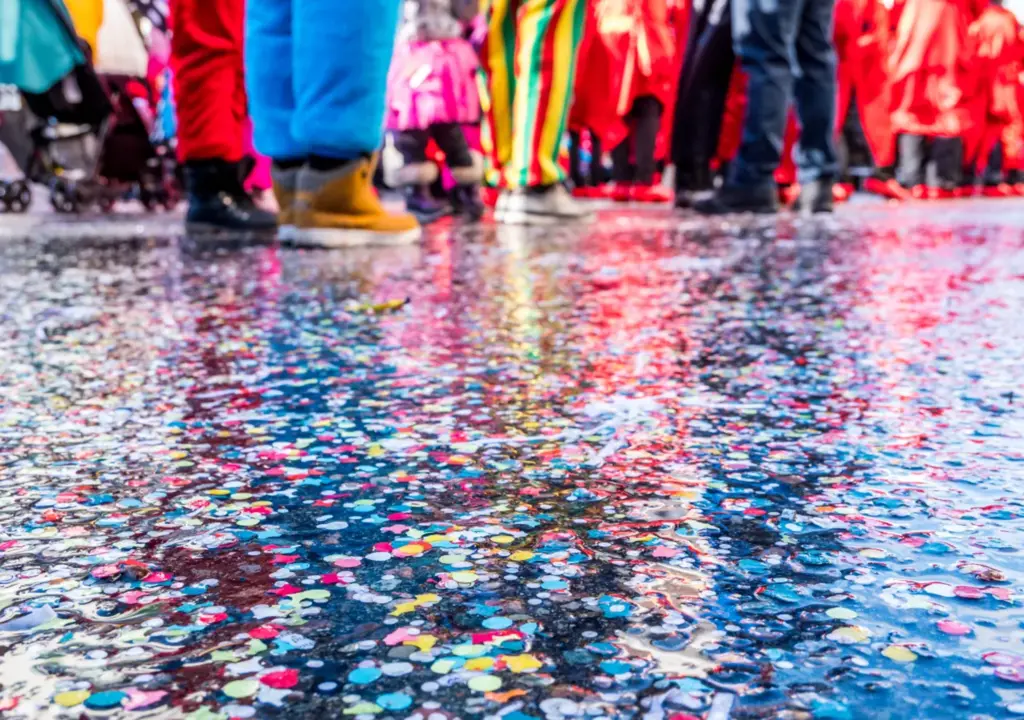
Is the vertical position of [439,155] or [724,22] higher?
[724,22]

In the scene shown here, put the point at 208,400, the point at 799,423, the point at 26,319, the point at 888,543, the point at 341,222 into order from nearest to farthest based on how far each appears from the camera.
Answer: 1. the point at 888,543
2. the point at 799,423
3. the point at 208,400
4. the point at 26,319
5. the point at 341,222

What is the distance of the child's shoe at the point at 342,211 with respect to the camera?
265cm

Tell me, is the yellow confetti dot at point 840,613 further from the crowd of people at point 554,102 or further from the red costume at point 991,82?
the red costume at point 991,82

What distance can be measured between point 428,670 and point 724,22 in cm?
442

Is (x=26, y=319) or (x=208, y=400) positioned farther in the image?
(x=26, y=319)

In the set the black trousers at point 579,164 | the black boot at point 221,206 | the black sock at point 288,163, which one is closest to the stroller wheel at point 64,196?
the black boot at point 221,206

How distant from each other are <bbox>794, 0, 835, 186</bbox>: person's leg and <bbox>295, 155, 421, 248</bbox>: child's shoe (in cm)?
212

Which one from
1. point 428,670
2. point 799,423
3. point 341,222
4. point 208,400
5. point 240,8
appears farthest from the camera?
point 240,8

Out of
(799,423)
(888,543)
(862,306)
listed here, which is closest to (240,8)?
(862,306)

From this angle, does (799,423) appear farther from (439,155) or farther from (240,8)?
(439,155)

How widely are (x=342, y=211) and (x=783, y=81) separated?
1.96m

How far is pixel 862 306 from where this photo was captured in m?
1.72

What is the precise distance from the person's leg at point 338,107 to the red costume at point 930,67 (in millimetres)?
5188

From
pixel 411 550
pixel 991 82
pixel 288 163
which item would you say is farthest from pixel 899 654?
pixel 991 82
